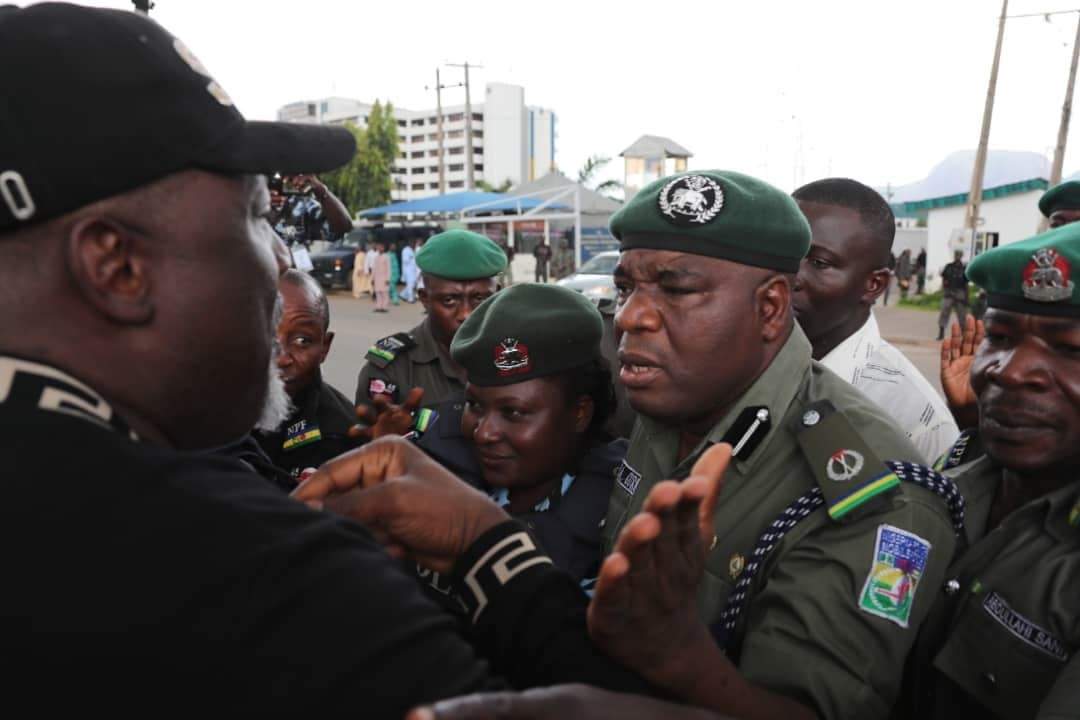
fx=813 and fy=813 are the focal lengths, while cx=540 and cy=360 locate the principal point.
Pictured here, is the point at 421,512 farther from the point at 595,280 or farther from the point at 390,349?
the point at 595,280

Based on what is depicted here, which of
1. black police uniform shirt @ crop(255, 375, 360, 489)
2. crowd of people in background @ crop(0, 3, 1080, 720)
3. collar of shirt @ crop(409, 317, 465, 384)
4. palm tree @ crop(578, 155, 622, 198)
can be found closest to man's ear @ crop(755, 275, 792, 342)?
crowd of people in background @ crop(0, 3, 1080, 720)

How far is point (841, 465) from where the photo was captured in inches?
64.2

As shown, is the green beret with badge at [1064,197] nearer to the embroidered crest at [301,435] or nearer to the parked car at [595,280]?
the embroidered crest at [301,435]

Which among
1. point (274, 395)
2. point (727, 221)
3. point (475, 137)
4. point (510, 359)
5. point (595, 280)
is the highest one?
point (475, 137)

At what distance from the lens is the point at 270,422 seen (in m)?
1.54

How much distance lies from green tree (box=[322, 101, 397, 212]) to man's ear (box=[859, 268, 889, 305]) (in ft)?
118

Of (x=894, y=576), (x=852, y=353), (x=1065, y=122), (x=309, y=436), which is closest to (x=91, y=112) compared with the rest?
(x=894, y=576)

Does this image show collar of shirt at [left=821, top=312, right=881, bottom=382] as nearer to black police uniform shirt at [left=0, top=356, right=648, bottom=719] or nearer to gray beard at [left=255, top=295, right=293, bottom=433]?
gray beard at [left=255, top=295, right=293, bottom=433]

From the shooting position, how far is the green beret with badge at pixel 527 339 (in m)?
2.54

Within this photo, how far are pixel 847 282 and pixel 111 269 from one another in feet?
9.63

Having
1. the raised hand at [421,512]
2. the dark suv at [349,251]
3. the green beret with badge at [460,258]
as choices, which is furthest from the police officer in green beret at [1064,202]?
the dark suv at [349,251]

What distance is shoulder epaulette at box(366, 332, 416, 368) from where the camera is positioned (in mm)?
4000

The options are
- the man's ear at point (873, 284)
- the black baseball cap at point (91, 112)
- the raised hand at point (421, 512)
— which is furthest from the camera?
the man's ear at point (873, 284)

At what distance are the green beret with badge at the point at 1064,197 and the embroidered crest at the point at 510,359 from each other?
9.10ft
